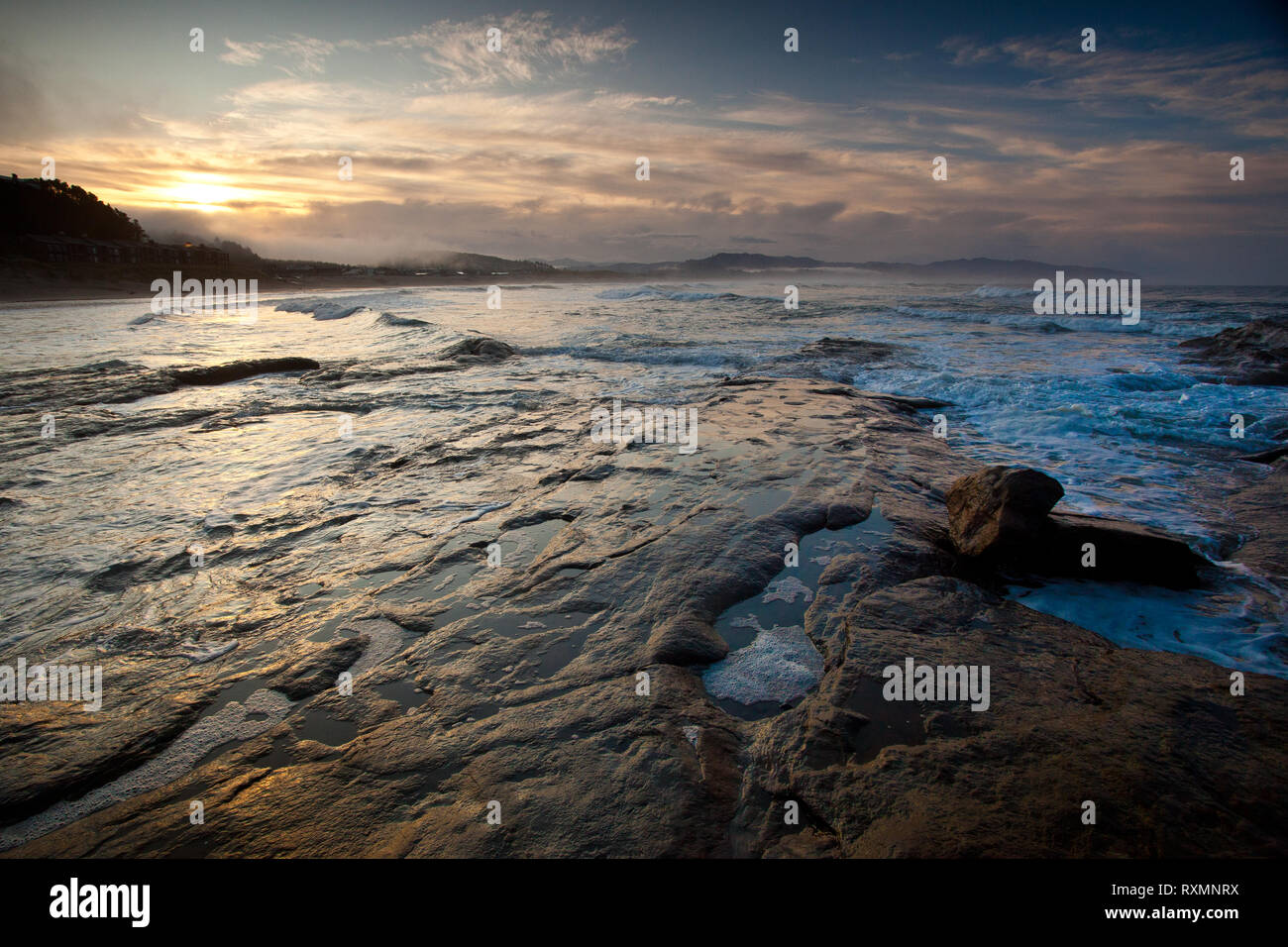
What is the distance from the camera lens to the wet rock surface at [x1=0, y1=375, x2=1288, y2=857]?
2037 millimetres

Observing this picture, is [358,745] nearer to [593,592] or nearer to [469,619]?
[469,619]

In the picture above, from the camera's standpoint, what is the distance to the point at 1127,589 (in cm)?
378

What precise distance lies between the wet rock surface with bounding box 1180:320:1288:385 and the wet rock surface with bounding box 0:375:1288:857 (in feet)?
40.8

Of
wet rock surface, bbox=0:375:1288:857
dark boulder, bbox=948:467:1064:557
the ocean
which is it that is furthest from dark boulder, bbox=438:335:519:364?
dark boulder, bbox=948:467:1064:557

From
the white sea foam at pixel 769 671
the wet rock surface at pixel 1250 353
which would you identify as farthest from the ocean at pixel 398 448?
the white sea foam at pixel 769 671

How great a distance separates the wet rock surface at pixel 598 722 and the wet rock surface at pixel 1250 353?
12.4 meters

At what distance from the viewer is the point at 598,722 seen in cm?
261

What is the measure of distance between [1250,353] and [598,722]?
19191 millimetres

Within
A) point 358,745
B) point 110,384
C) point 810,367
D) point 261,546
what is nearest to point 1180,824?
point 358,745

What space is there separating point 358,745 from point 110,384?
35.6 ft

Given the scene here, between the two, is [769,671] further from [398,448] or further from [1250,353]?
[1250,353]

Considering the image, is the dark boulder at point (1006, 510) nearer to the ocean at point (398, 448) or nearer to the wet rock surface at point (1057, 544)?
the wet rock surface at point (1057, 544)

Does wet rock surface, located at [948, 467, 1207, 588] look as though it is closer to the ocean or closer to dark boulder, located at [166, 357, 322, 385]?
the ocean

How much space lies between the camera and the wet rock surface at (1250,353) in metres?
11.2
